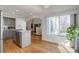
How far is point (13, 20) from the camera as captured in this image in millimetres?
3029

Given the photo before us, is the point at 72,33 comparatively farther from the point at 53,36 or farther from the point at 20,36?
the point at 20,36

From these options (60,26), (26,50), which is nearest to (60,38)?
(60,26)

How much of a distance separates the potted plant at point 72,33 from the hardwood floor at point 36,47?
1.10 feet

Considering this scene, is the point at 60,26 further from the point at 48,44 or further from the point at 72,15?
the point at 48,44

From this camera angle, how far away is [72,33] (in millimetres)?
2766

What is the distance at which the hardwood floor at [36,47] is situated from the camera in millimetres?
2885

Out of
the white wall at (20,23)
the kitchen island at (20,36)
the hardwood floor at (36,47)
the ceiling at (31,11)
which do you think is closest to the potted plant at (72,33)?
the hardwood floor at (36,47)

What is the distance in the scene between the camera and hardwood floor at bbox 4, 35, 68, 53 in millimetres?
2885

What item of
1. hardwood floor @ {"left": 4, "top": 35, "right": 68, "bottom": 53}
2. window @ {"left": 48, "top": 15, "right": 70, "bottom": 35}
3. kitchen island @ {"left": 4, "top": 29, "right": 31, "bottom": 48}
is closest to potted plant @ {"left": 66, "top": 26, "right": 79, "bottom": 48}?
window @ {"left": 48, "top": 15, "right": 70, "bottom": 35}

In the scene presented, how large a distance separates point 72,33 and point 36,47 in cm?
113

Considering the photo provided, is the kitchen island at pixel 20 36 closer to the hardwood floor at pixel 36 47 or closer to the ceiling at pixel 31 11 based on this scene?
the hardwood floor at pixel 36 47

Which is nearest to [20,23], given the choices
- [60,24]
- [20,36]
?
[20,36]

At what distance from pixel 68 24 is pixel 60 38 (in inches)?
18.6
